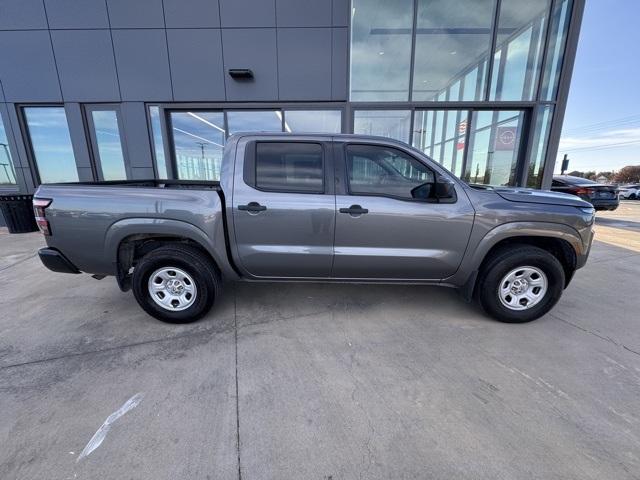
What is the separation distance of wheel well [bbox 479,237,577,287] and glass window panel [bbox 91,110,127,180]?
28.5ft

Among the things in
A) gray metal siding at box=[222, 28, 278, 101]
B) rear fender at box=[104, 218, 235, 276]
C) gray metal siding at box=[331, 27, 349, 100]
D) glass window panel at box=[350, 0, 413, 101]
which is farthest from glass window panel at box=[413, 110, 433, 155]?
rear fender at box=[104, 218, 235, 276]

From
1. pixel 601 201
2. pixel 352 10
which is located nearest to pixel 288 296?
pixel 352 10

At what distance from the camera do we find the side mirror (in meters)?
2.71

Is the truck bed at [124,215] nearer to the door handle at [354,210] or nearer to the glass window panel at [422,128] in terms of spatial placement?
the door handle at [354,210]

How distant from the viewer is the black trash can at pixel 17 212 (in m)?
6.92

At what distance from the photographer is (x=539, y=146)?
7555mm

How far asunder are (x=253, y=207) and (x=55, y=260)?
2106 millimetres

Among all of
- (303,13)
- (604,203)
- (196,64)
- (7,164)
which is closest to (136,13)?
(196,64)

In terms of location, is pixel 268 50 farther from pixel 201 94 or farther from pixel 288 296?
pixel 288 296

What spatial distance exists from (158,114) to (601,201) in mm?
14655

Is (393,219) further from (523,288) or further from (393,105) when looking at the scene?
(393,105)

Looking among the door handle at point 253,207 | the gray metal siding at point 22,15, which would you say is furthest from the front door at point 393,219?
the gray metal siding at point 22,15

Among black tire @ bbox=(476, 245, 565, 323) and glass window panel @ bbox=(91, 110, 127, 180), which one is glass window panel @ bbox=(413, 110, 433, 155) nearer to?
black tire @ bbox=(476, 245, 565, 323)

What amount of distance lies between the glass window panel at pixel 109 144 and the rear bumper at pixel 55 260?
225 inches
